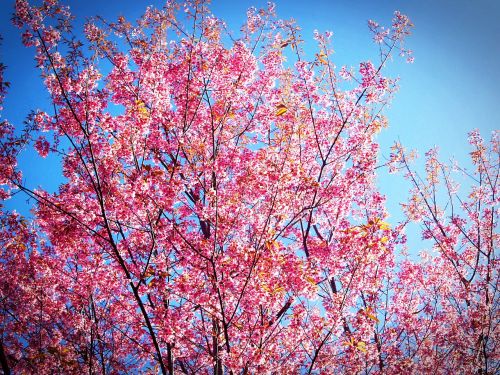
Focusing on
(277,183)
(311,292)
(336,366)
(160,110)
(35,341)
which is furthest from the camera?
(35,341)

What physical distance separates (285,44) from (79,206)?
21.1ft

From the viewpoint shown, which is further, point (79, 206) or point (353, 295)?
point (353, 295)

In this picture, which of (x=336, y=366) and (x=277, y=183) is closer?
(x=277, y=183)

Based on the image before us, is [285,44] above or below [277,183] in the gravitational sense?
above

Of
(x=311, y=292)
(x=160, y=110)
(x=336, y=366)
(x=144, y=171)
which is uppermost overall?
(x=160, y=110)

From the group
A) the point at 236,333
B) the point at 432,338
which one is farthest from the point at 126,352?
the point at 432,338

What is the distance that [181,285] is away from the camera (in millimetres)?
7652

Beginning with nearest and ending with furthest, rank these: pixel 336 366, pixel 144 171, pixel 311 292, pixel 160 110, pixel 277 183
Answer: pixel 277 183
pixel 144 171
pixel 311 292
pixel 160 110
pixel 336 366

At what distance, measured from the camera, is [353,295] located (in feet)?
30.3

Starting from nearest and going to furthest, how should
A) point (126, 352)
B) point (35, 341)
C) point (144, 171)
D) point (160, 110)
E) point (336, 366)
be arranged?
point (144, 171) → point (160, 110) → point (336, 366) → point (35, 341) → point (126, 352)

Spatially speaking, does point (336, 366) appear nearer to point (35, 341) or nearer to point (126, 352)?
point (126, 352)

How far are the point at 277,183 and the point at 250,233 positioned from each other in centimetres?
260

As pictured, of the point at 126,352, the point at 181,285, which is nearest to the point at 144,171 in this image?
the point at 181,285

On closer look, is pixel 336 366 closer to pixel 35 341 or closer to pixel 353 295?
pixel 353 295
